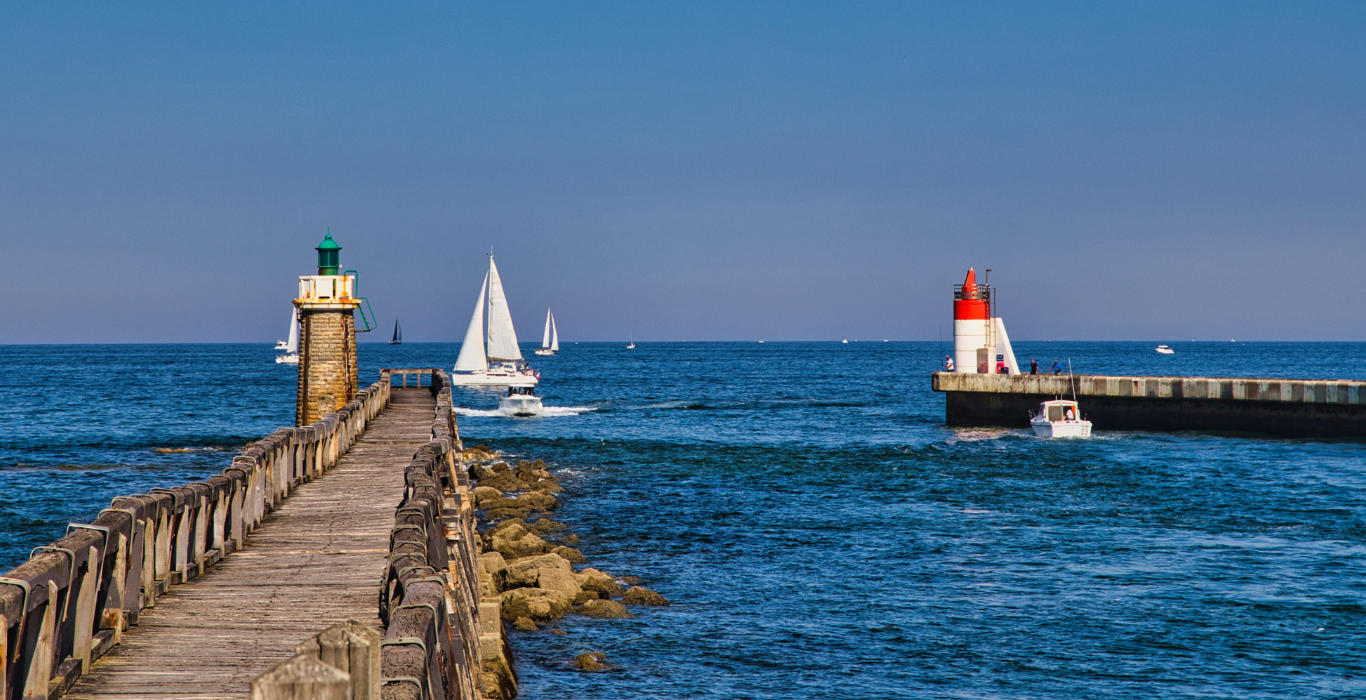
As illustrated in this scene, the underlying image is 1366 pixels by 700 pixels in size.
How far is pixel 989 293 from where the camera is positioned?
50.9 meters

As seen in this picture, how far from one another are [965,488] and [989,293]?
19.2 metres

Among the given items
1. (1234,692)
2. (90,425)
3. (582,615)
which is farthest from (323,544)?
(90,425)

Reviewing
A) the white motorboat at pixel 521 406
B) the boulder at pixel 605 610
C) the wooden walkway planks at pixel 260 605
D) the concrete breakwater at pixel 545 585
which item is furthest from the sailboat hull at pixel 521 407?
the wooden walkway planks at pixel 260 605

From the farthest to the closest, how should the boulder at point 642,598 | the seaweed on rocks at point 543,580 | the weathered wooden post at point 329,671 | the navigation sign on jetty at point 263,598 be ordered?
the boulder at point 642,598
the seaweed on rocks at point 543,580
the navigation sign on jetty at point 263,598
the weathered wooden post at point 329,671

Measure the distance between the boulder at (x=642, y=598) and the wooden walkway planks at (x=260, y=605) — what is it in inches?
205

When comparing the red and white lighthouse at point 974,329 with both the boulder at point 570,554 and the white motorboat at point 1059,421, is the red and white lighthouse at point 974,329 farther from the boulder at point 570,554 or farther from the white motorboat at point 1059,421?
the boulder at point 570,554

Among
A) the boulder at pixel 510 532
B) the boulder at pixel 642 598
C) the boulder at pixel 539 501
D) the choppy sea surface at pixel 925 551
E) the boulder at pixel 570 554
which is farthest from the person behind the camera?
the boulder at pixel 539 501

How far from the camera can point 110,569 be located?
7.86 metres

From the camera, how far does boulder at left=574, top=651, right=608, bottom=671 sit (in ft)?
49.1

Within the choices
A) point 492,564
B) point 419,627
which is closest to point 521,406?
point 492,564

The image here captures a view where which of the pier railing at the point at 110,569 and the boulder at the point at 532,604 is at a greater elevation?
the pier railing at the point at 110,569

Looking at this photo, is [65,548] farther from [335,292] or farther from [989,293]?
[989,293]

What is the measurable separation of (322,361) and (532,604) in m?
20.6

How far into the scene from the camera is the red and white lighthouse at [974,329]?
50625 millimetres
